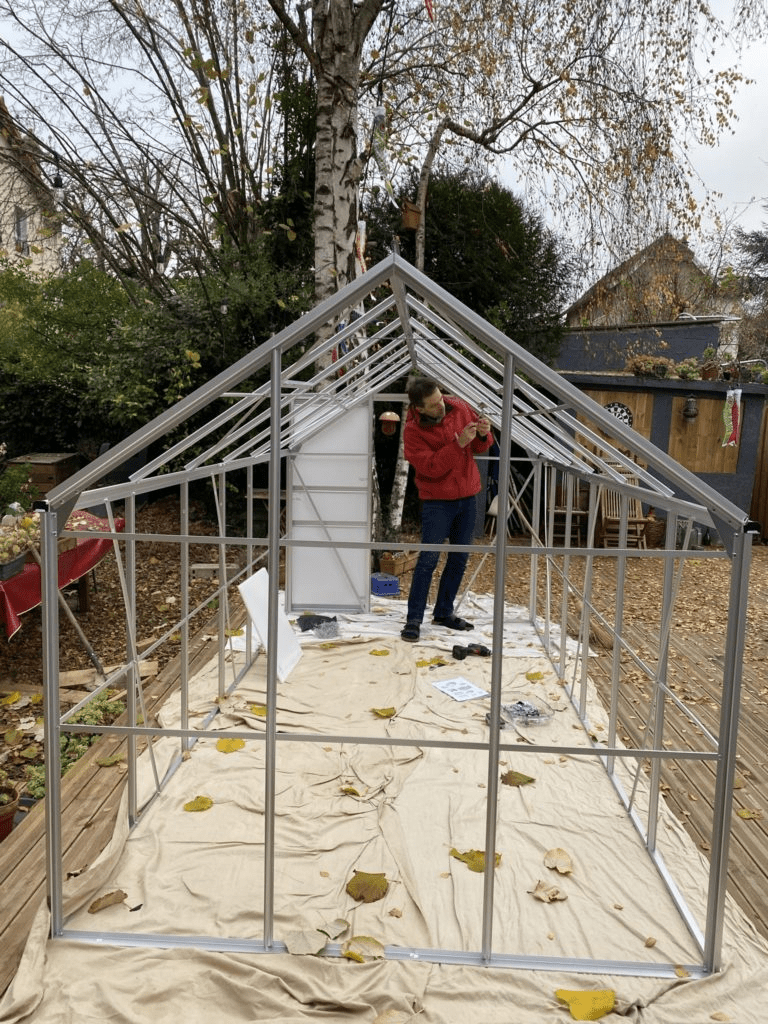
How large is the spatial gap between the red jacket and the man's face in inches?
3.7

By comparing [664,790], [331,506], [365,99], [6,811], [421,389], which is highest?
[365,99]

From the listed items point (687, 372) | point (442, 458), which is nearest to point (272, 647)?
point (442, 458)

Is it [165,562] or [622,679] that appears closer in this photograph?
[622,679]

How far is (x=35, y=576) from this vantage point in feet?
14.7

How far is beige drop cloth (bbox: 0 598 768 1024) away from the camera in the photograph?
1998 millimetres

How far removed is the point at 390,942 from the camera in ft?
7.41

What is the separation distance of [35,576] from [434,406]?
8.72ft

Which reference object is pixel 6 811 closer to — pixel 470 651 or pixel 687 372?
pixel 470 651

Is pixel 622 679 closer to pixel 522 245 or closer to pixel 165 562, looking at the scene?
pixel 165 562

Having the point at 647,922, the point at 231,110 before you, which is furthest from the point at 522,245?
the point at 647,922

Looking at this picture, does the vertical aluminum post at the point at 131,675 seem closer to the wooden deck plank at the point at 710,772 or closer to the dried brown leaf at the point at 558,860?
the dried brown leaf at the point at 558,860

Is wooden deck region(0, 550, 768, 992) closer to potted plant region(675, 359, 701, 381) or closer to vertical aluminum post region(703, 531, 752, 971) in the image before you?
vertical aluminum post region(703, 531, 752, 971)

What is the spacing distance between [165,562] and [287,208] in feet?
14.0

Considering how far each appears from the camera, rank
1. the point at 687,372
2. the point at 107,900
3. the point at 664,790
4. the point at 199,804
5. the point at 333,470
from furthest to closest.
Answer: the point at 687,372
the point at 333,470
the point at 664,790
the point at 199,804
the point at 107,900
